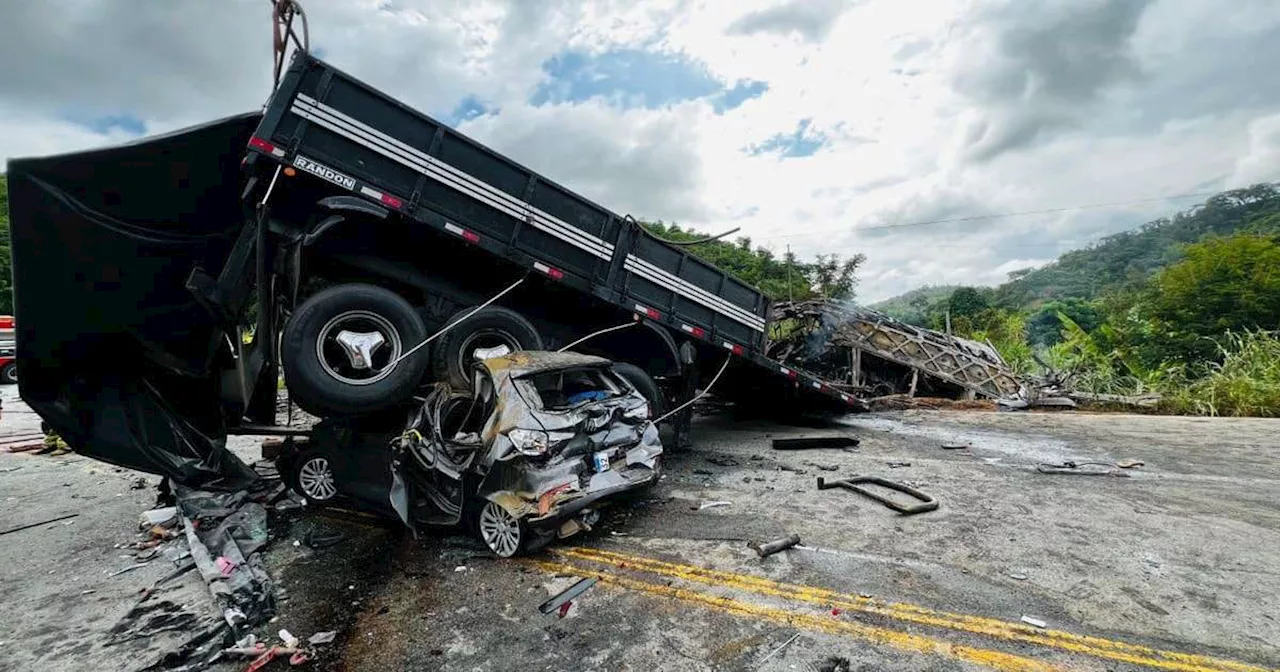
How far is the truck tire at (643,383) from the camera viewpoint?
21.6ft

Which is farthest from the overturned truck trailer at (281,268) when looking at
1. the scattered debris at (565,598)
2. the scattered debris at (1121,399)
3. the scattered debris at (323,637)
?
the scattered debris at (1121,399)

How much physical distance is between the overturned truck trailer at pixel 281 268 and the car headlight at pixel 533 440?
173cm

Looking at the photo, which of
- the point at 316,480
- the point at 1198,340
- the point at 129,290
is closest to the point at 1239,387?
the point at 1198,340

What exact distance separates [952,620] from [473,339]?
450cm

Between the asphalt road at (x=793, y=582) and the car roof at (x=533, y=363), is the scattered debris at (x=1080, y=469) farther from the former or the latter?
the car roof at (x=533, y=363)

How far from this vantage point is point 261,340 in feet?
18.7

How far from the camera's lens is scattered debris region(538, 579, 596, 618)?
328 cm

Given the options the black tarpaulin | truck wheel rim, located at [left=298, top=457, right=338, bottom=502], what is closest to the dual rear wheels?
truck wheel rim, located at [left=298, top=457, right=338, bottom=502]

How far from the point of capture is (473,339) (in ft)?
18.7

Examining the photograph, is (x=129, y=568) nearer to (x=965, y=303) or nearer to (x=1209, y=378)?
(x=1209, y=378)

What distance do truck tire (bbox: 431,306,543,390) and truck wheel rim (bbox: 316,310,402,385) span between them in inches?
18.1

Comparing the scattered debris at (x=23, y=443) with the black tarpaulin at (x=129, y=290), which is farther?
the scattered debris at (x=23, y=443)

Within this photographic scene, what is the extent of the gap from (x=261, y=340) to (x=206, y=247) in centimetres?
100

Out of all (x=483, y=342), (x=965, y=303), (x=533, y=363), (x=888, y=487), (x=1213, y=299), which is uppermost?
(x=965, y=303)
